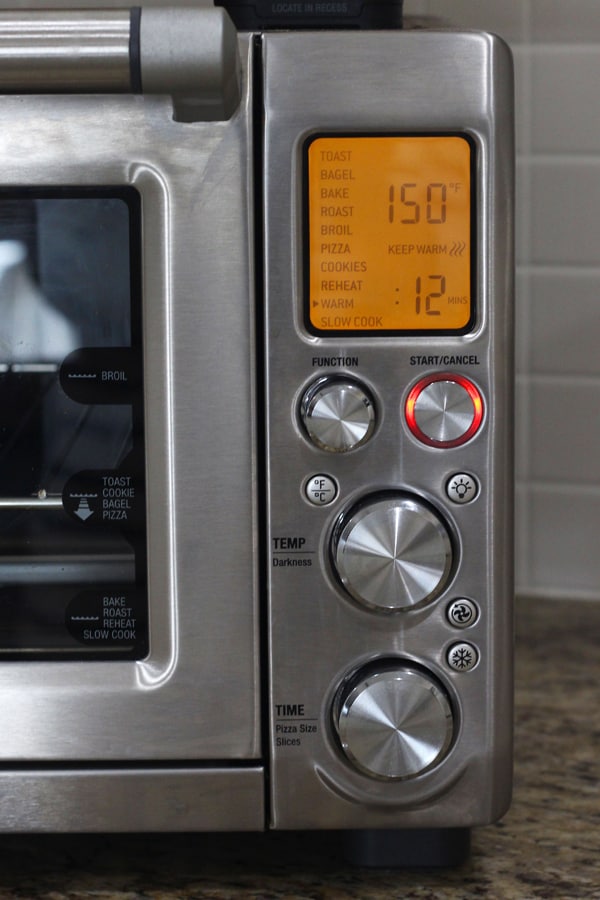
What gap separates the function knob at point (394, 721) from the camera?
18.8 inches

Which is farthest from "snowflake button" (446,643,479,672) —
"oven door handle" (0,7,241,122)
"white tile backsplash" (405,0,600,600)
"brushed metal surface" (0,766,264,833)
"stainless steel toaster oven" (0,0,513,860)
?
"white tile backsplash" (405,0,600,600)

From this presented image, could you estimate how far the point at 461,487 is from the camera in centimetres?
48

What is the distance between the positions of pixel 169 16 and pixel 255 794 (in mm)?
344

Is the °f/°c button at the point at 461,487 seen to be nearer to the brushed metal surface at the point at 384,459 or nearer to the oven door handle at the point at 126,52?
the brushed metal surface at the point at 384,459

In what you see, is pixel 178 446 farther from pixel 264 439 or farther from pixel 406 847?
pixel 406 847

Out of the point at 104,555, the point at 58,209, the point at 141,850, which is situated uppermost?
the point at 58,209

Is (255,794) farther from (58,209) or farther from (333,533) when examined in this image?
(58,209)

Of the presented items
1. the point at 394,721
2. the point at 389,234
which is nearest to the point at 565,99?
the point at 389,234

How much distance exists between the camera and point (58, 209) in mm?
479

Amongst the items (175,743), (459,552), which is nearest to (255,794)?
(175,743)

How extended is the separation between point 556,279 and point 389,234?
545 mm

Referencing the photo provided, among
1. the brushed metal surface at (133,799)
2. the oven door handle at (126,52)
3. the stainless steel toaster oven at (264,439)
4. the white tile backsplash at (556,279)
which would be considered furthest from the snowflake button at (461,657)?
the white tile backsplash at (556,279)

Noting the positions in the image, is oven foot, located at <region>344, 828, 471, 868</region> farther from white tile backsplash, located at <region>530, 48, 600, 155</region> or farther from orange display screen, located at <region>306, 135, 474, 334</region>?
white tile backsplash, located at <region>530, 48, 600, 155</region>

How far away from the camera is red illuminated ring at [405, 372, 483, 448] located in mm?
474
